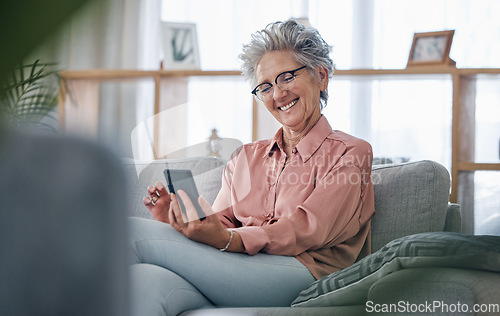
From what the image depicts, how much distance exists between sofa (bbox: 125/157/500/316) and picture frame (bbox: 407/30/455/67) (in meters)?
1.07

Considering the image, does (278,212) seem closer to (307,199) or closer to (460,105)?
(307,199)

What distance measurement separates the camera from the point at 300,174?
1035 mm

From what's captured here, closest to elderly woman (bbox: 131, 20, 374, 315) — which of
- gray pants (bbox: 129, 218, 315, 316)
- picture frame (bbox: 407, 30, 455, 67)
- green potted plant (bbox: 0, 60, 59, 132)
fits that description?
gray pants (bbox: 129, 218, 315, 316)

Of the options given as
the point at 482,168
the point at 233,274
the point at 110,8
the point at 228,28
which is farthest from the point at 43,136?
the point at 228,28

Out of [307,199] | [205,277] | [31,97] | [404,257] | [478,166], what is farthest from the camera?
[478,166]

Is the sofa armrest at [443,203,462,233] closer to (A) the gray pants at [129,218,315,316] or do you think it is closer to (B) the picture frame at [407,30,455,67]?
(A) the gray pants at [129,218,315,316]

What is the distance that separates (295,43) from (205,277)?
0.56m

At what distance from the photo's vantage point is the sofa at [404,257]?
184 millimetres

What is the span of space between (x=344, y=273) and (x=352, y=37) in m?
1.86

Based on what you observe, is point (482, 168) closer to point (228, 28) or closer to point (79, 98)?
point (228, 28)

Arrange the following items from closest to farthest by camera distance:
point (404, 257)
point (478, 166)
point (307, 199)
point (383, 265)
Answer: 1. point (404, 257)
2. point (383, 265)
3. point (307, 199)
4. point (478, 166)

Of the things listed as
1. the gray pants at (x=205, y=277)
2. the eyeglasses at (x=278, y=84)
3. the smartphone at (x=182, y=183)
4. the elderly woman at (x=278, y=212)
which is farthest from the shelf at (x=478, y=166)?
the smartphone at (x=182, y=183)

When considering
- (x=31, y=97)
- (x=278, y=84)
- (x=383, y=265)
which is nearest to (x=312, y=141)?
(x=278, y=84)

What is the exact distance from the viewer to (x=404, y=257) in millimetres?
428
